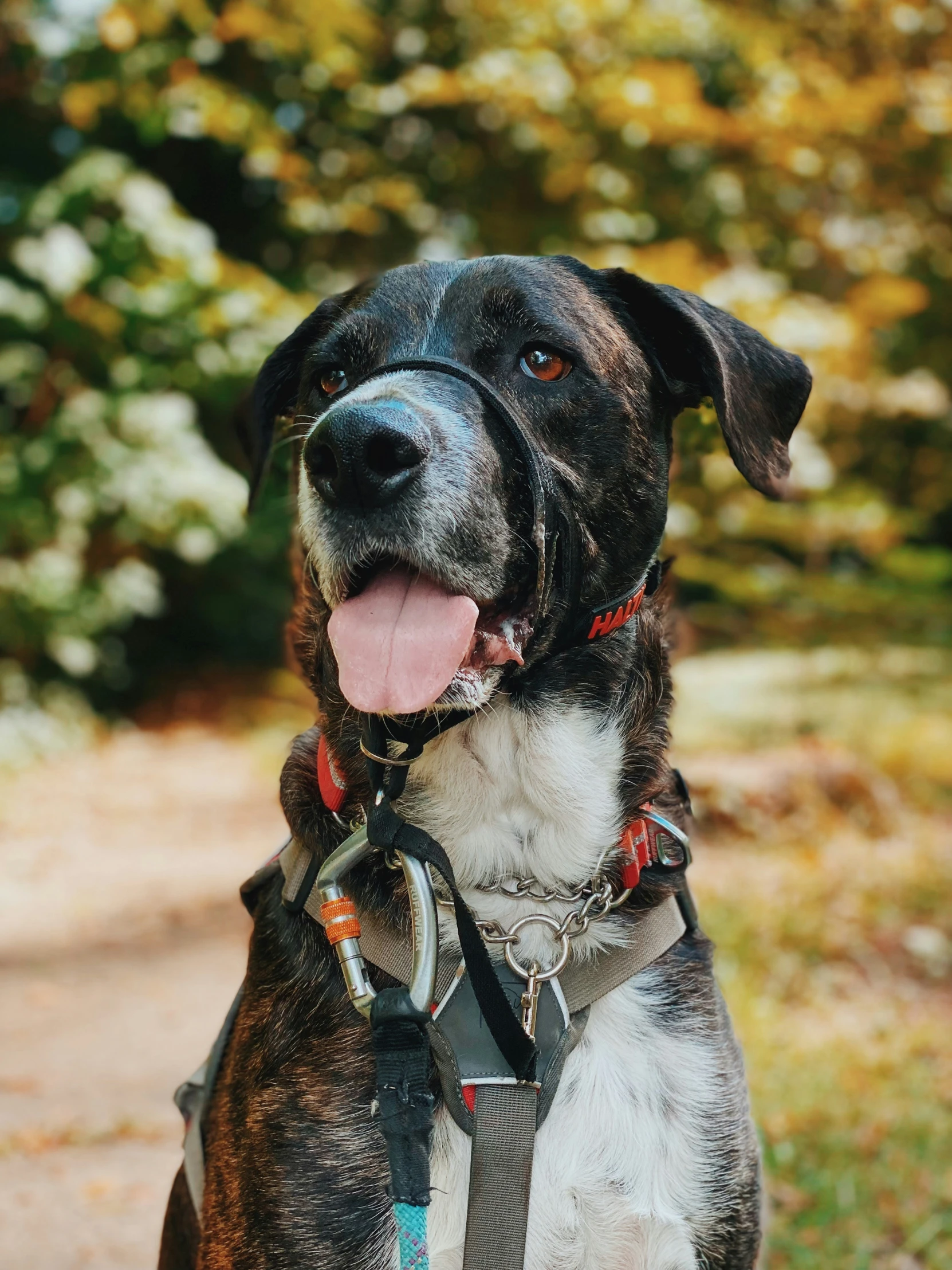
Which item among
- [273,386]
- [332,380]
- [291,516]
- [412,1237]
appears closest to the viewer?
[412,1237]

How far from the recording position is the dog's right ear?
8.18 ft

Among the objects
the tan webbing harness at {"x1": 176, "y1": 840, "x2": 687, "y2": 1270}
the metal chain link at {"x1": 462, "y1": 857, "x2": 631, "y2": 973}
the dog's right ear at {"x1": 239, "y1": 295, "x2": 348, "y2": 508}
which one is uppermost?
the dog's right ear at {"x1": 239, "y1": 295, "x2": 348, "y2": 508}

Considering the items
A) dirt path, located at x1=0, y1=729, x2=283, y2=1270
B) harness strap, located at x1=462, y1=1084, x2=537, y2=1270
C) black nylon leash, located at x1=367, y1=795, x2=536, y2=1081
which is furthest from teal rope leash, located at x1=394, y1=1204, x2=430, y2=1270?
dirt path, located at x1=0, y1=729, x2=283, y2=1270

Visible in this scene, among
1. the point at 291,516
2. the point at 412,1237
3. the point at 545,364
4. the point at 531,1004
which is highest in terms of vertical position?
the point at 291,516

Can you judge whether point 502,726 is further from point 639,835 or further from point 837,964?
point 837,964

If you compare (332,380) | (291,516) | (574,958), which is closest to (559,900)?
(574,958)

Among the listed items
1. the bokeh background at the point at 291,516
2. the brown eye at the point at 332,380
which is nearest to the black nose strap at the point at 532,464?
the brown eye at the point at 332,380

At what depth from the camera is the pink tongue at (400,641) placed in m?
1.80

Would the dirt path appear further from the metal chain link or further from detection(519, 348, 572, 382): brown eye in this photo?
detection(519, 348, 572, 382): brown eye

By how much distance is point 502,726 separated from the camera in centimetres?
207

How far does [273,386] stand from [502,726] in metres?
0.92

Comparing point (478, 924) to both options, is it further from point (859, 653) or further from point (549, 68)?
point (859, 653)

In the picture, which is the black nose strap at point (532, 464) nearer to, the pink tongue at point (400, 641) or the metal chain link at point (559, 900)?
the pink tongue at point (400, 641)

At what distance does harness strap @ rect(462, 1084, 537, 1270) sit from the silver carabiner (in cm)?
17
